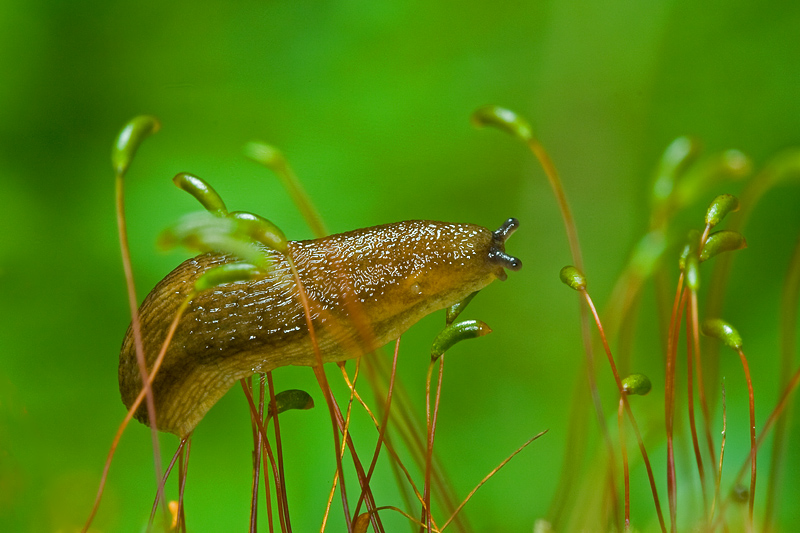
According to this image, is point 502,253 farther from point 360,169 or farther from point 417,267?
point 360,169

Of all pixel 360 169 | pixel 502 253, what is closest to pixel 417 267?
pixel 502 253

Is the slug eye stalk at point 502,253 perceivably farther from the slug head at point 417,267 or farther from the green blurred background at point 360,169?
the green blurred background at point 360,169

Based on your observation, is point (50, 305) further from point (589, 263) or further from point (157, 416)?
point (589, 263)

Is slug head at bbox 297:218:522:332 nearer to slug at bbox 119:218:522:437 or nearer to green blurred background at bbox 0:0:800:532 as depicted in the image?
slug at bbox 119:218:522:437

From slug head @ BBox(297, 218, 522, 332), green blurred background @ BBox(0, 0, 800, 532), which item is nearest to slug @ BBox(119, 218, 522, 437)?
slug head @ BBox(297, 218, 522, 332)

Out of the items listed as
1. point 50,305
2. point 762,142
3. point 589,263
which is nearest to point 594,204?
point 589,263
